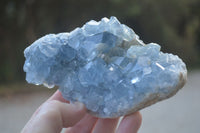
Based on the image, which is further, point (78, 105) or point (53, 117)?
point (78, 105)

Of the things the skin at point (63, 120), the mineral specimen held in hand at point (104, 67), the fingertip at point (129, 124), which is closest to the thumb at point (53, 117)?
the skin at point (63, 120)

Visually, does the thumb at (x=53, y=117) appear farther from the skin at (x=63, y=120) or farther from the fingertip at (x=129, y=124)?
the fingertip at (x=129, y=124)

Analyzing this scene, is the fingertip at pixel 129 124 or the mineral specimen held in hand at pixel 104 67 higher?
the mineral specimen held in hand at pixel 104 67

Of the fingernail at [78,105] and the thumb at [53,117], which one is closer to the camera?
the thumb at [53,117]

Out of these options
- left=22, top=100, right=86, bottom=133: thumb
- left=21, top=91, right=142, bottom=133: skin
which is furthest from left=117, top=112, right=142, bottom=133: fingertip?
left=22, top=100, right=86, bottom=133: thumb

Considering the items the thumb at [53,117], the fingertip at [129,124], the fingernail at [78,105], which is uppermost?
the thumb at [53,117]

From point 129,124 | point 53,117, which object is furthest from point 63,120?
point 129,124

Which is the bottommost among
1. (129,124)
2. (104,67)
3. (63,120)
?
(129,124)

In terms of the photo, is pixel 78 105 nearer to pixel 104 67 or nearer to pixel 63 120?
pixel 63 120
